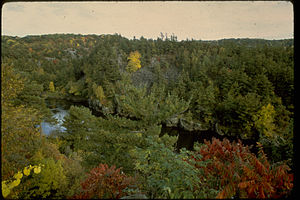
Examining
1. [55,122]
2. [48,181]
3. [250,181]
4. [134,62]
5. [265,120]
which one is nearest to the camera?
[250,181]

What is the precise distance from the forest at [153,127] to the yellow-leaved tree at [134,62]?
37 cm

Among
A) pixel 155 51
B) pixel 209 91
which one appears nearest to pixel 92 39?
pixel 155 51

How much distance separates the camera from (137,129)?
28.8 feet

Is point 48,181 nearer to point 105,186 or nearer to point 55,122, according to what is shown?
point 105,186

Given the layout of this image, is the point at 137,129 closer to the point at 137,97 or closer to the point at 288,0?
the point at 137,97

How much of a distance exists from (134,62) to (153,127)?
4790 cm

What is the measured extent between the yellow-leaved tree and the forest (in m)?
0.37

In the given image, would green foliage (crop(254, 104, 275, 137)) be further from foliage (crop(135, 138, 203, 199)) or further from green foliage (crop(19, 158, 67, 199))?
green foliage (crop(19, 158, 67, 199))

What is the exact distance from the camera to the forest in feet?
10.8

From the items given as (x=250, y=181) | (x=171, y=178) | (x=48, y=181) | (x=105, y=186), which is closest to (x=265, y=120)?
(x=250, y=181)

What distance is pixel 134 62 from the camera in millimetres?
53500

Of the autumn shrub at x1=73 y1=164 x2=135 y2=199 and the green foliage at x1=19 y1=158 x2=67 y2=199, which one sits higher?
the autumn shrub at x1=73 y1=164 x2=135 y2=199

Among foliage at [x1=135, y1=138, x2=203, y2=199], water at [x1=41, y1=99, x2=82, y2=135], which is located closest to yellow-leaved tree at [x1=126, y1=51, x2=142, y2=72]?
water at [x1=41, y1=99, x2=82, y2=135]

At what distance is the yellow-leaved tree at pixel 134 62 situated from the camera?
52.4 metres
